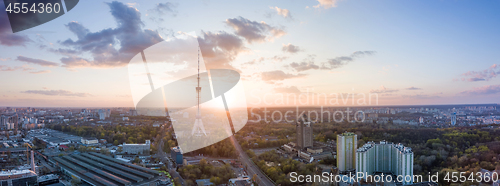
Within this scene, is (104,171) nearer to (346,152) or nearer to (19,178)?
(19,178)

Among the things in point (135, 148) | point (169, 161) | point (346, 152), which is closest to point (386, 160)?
point (346, 152)

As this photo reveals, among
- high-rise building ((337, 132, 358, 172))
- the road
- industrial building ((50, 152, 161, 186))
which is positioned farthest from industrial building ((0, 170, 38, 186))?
high-rise building ((337, 132, 358, 172))

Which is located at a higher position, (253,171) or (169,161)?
(169,161)

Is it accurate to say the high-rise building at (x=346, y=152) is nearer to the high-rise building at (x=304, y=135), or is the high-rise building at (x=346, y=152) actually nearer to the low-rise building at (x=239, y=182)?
the high-rise building at (x=304, y=135)

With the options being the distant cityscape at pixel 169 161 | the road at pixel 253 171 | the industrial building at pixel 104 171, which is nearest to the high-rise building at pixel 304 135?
the distant cityscape at pixel 169 161

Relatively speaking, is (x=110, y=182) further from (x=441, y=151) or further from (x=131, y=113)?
(x=131, y=113)

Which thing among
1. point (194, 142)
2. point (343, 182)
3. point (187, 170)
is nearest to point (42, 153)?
point (194, 142)
